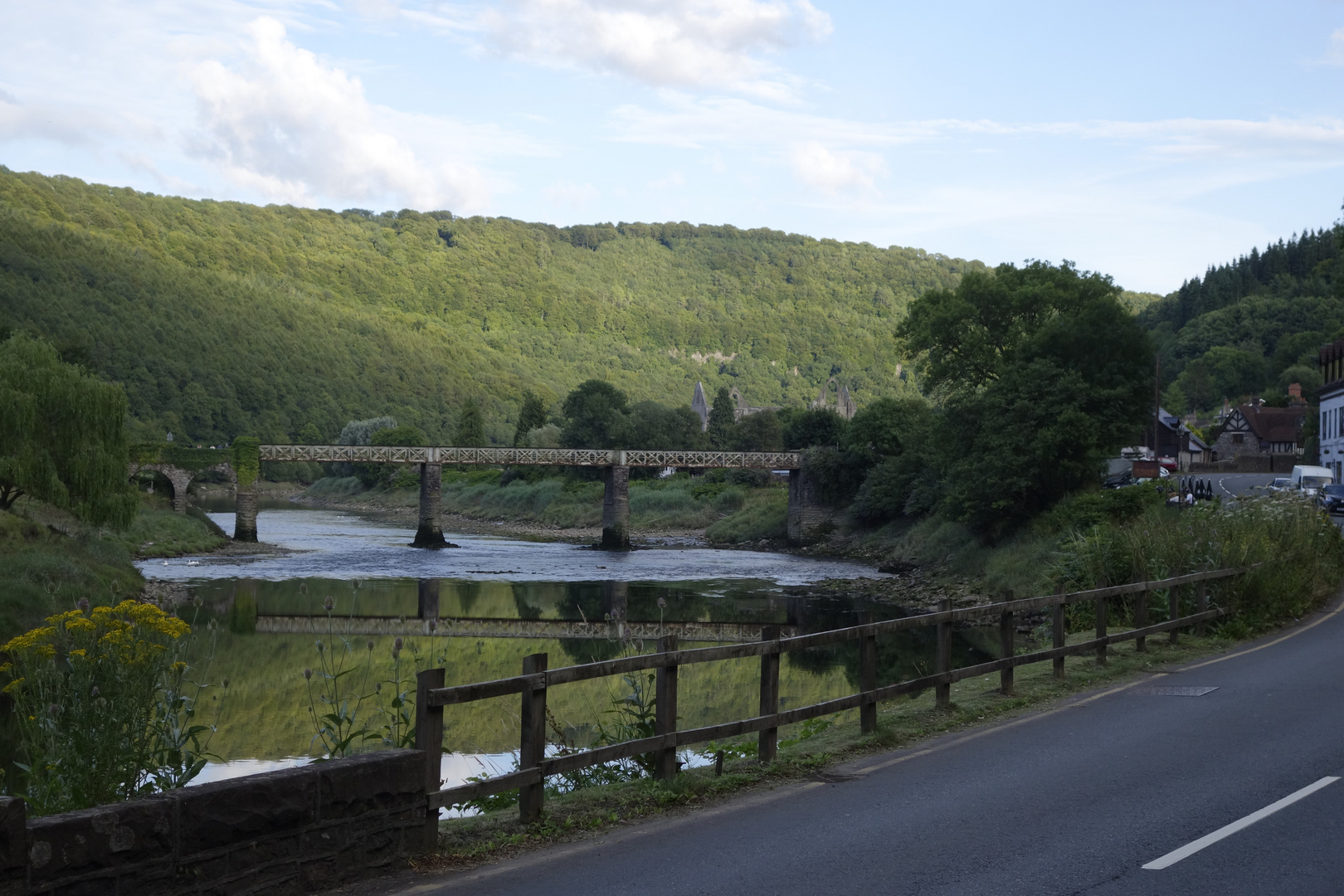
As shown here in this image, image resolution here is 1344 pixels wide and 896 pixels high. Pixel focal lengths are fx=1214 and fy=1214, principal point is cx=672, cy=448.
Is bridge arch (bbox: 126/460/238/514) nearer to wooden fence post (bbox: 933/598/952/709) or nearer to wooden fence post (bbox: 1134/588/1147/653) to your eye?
wooden fence post (bbox: 1134/588/1147/653)

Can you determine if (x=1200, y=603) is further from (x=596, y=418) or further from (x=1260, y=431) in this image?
(x=596, y=418)

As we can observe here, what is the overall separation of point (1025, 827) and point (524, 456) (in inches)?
3432

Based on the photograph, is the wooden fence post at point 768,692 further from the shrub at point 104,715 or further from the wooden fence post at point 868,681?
the shrub at point 104,715

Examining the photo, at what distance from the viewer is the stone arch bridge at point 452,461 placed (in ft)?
269

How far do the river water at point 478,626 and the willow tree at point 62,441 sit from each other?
5268 millimetres

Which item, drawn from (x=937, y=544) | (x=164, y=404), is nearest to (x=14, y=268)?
(x=164, y=404)

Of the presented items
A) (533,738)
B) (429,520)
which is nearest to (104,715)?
(533,738)

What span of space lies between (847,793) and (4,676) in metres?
15.0

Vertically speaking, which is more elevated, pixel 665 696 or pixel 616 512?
pixel 665 696

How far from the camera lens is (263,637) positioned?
34594mm

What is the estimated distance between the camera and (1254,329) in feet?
541

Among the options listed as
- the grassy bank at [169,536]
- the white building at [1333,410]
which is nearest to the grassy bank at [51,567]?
the grassy bank at [169,536]

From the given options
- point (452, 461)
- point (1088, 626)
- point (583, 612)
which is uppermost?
point (452, 461)

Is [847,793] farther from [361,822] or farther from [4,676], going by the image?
[4,676]
